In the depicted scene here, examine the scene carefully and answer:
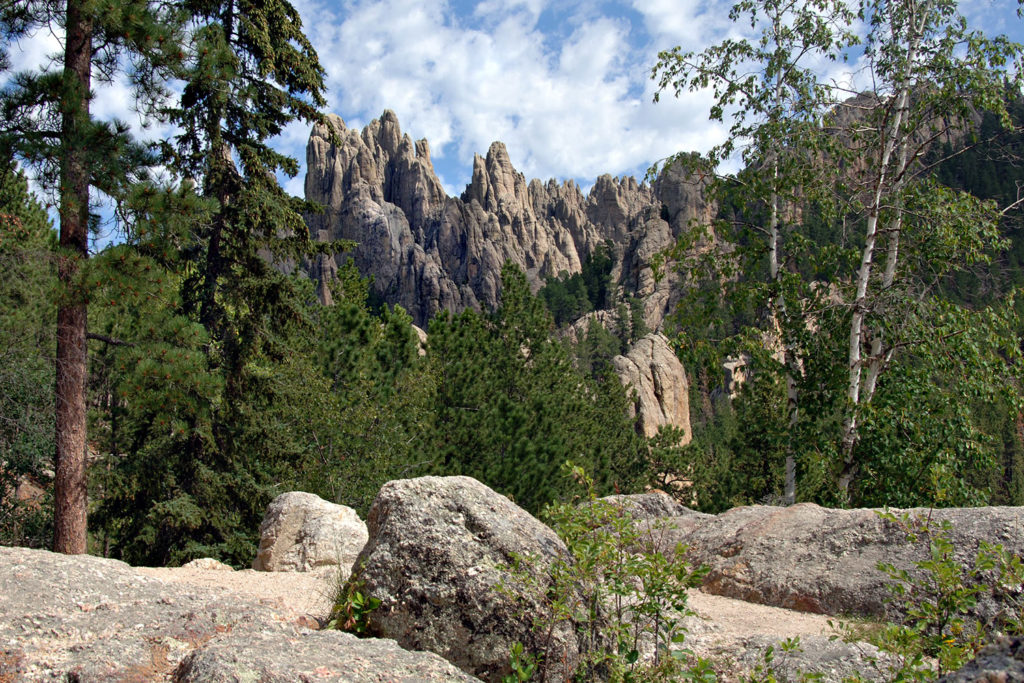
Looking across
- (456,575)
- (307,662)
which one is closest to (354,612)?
(456,575)

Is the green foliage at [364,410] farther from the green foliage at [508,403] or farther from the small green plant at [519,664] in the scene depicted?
the small green plant at [519,664]

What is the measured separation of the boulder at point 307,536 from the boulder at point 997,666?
6.95 meters

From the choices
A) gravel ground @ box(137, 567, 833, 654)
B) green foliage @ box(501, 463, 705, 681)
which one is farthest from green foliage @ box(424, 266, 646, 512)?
green foliage @ box(501, 463, 705, 681)

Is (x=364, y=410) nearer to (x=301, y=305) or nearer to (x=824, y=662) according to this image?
(x=301, y=305)

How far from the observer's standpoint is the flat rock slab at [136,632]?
3.15 m

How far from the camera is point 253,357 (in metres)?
11.9

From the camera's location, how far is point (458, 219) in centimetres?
9550

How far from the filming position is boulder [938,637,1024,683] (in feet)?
5.93

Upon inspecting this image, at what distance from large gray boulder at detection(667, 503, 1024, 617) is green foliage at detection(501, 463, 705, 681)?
6.10 ft

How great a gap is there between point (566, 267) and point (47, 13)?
3641 inches

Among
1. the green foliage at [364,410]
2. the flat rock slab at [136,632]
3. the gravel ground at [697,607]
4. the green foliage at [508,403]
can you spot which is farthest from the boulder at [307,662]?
the green foliage at [508,403]

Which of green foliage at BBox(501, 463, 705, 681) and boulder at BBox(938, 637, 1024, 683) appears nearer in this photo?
boulder at BBox(938, 637, 1024, 683)

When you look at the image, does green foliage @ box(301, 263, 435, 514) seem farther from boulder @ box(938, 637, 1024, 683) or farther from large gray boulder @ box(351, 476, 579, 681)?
boulder @ box(938, 637, 1024, 683)

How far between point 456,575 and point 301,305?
9201mm
